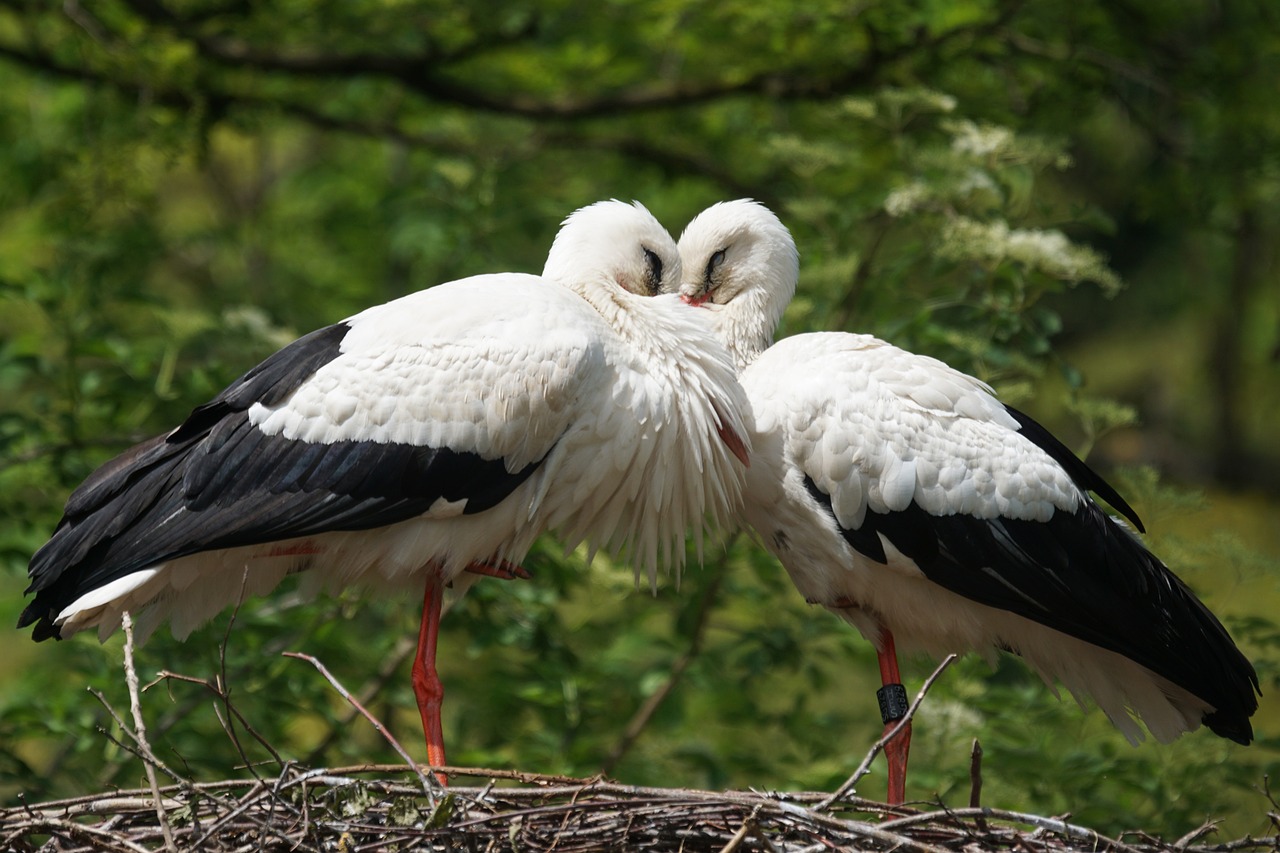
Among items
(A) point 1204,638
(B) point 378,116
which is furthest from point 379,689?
(B) point 378,116

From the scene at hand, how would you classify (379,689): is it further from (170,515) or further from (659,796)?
(659,796)

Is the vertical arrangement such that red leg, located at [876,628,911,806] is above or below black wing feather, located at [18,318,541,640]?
below

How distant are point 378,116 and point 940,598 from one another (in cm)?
712

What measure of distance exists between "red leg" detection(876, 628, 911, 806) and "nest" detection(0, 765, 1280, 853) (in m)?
0.79

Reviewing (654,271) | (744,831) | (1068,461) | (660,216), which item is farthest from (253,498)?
(660,216)

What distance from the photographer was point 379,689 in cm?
730

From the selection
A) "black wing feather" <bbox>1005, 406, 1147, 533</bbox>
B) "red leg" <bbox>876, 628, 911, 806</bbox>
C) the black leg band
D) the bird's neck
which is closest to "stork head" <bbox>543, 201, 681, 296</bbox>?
the bird's neck

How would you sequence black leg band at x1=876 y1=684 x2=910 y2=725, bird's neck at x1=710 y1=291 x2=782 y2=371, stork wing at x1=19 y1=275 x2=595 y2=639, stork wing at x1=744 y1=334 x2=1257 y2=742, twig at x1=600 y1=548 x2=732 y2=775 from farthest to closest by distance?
twig at x1=600 y1=548 x2=732 y2=775 < bird's neck at x1=710 y1=291 x2=782 y2=371 < black leg band at x1=876 y1=684 x2=910 y2=725 < stork wing at x1=744 y1=334 x2=1257 y2=742 < stork wing at x1=19 y1=275 x2=595 y2=639

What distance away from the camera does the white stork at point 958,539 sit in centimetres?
498

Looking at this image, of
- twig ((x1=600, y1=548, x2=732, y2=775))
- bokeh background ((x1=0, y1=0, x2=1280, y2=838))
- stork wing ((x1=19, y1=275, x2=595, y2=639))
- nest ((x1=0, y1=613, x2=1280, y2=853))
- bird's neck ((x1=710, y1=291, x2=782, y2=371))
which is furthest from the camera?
twig ((x1=600, y1=548, x2=732, y2=775))

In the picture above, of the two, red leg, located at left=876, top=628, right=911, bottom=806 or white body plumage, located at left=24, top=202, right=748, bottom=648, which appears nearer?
white body plumage, located at left=24, top=202, right=748, bottom=648

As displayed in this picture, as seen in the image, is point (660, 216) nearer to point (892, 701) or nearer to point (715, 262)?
point (715, 262)

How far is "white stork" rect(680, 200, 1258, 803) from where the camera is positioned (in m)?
4.98

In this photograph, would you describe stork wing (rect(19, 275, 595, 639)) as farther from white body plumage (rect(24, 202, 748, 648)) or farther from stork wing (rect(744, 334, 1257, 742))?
stork wing (rect(744, 334, 1257, 742))
